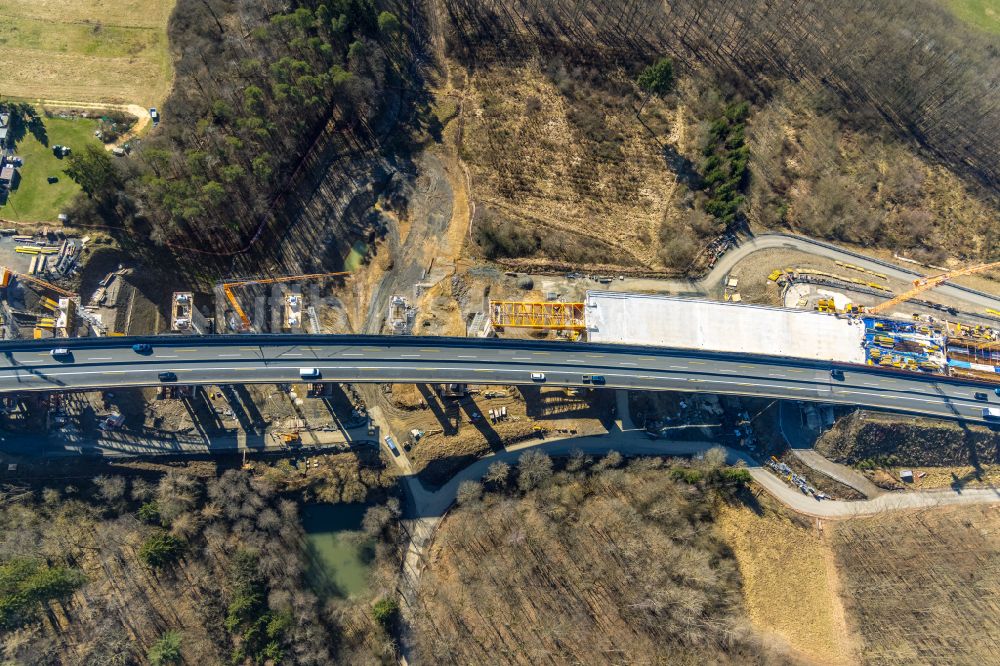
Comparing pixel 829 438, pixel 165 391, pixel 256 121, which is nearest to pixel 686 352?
pixel 829 438

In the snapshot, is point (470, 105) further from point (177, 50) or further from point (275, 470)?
point (275, 470)

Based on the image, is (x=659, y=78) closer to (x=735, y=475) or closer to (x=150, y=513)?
(x=735, y=475)

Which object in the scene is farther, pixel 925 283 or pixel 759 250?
pixel 759 250

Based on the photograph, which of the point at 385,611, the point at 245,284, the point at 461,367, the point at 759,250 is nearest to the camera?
the point at 461,367

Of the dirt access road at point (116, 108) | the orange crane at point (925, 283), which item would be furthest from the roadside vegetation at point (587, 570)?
the dirt access road at point (116, 108)

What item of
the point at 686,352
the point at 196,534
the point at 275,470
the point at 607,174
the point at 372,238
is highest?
the point at 607,174

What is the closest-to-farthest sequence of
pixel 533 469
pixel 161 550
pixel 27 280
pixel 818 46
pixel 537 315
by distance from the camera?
pixel 161 550
pixel 27 280
pixel 533 469
pixel 537 315
pixel 818 46

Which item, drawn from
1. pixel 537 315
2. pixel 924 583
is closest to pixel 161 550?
pixel 537 315
